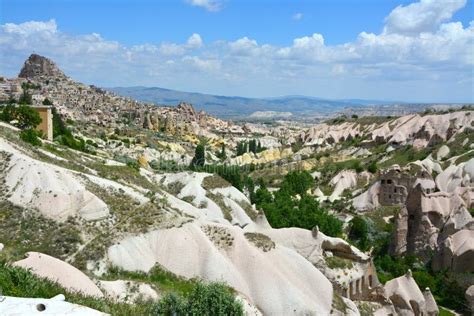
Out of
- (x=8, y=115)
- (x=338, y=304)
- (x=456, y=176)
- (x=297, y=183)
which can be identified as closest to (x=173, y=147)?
(x=297, y=183)

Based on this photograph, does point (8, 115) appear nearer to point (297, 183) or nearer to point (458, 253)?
point (297, 183)

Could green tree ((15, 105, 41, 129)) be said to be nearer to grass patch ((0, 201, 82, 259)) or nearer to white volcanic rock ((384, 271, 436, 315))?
grass patch ((0, 201, 82, 259))

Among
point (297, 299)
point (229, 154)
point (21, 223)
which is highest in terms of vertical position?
point (21, 223)

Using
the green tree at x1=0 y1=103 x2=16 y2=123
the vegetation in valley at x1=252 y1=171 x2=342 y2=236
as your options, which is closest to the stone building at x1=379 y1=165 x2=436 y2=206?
the vegetation in valley at x1=252 y1=171 x2=342 y2=236

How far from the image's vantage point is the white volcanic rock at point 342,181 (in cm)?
8277

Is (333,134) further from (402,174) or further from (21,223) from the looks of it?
(21,223)

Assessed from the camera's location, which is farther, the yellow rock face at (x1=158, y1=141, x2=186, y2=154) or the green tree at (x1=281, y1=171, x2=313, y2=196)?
the yellow rock face at (x1=158, y1=141, x2=186, y2=154)

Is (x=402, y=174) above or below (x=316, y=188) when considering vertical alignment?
above

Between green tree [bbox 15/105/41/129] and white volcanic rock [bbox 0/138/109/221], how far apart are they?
24.9 meters

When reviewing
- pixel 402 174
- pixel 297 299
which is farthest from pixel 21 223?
pixel 402 174

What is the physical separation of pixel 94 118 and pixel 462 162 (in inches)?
3659

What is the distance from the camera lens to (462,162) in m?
74.4

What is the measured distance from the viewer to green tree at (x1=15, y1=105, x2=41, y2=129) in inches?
2237

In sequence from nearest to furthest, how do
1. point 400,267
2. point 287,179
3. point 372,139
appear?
point 400,267
point 287,179
point 372,139
